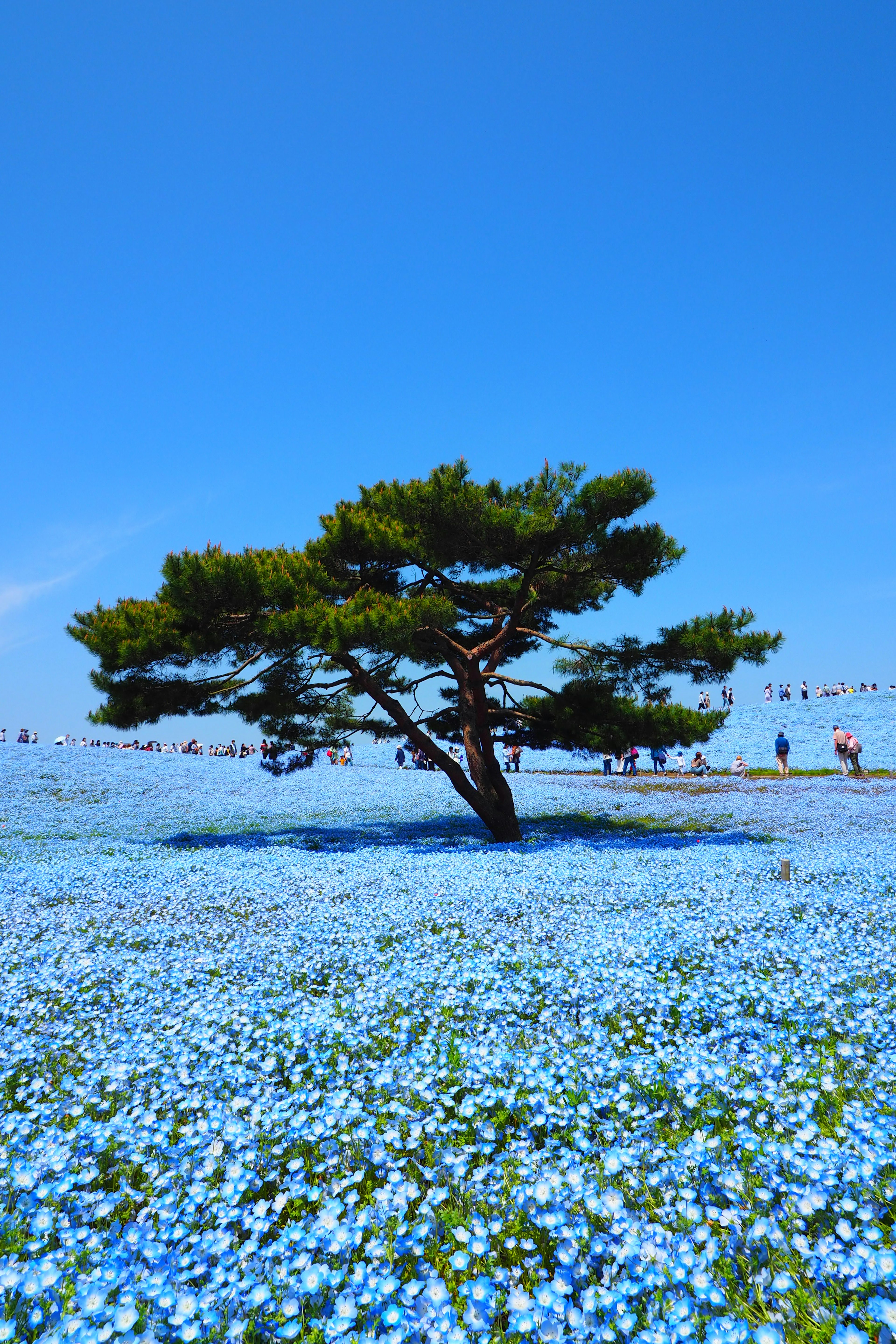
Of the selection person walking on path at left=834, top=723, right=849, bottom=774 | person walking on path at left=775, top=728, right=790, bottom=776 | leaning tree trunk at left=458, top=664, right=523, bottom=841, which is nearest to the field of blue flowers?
leaning tree trunk at left=458, top=664, right=523, bottom=841

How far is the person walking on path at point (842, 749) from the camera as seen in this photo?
1033 inches

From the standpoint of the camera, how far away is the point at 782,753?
2705 cm

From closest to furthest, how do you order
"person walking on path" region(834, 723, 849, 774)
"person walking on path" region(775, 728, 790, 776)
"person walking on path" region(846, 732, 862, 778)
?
"person walking on path" region(846, 732, 862, 778) → "person walking on path" region(834, 723, 849, 774) → "person walking on path" region(775, 728, 790, 776)

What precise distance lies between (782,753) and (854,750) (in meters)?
2.43

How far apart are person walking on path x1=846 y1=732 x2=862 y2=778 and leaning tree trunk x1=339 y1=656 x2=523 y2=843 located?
1670cm

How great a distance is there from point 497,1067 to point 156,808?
1943 centimetres

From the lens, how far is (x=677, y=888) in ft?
28.6

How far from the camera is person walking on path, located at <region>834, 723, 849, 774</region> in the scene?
86.1ft

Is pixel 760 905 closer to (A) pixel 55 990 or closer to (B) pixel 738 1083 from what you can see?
(B) pixel 738 1083

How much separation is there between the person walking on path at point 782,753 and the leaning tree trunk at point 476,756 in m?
15.9

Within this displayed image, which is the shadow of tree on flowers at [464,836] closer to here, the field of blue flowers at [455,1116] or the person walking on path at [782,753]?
the field of blue flowers at [455,1116]

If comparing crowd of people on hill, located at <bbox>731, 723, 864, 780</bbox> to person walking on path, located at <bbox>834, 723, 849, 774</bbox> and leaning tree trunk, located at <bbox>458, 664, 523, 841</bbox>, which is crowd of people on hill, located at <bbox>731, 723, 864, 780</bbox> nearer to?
person walking on path, located at <bbox>834, 723, 849, 774</bbox>

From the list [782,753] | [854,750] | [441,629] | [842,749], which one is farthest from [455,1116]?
[842,749]

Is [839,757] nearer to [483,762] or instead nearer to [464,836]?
[464,836]
